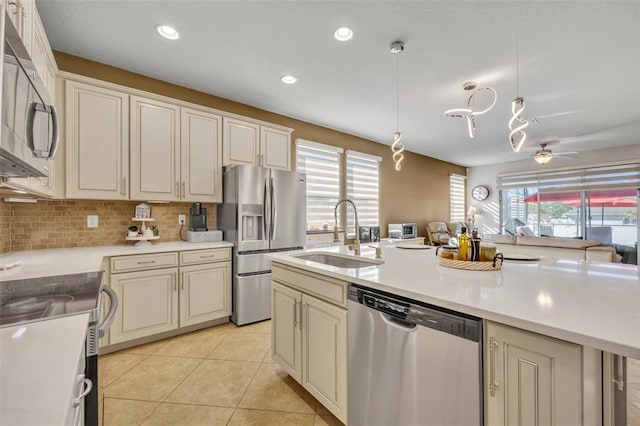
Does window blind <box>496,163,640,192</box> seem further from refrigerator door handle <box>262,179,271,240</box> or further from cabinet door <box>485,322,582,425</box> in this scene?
cabinet door <box>485,322,582,425</box>

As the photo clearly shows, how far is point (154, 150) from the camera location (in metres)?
2.82

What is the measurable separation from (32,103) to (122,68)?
8.06 feet

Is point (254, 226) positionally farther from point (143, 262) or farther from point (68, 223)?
point (68, 223)

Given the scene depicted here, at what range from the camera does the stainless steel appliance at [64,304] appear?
0.98 m

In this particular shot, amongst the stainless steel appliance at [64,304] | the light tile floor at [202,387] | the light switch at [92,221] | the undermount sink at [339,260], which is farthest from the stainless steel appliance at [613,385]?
the light switch at [92,221]

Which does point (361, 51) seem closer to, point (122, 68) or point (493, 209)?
point (122, 68)

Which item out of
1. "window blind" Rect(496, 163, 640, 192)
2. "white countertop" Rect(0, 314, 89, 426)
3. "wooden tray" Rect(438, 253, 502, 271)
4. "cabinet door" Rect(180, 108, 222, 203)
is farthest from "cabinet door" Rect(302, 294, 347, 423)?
"window blind" Rect(496, 163, 640, 192)

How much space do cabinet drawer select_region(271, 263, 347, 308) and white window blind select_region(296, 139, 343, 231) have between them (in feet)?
7.63

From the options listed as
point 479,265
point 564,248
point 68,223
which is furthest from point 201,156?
point 564,248

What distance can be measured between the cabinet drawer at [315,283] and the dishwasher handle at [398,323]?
0.25 m

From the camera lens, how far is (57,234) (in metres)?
2.54

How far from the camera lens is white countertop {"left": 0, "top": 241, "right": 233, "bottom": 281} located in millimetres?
1567

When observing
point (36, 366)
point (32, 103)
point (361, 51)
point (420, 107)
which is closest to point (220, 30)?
point (361, 51)

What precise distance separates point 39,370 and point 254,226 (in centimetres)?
256
